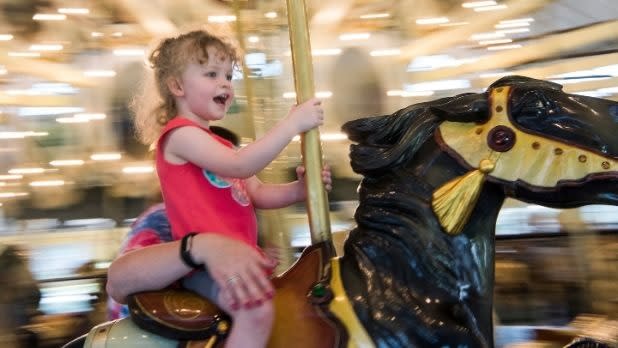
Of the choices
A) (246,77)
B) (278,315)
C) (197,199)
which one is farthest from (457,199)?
(246,77)

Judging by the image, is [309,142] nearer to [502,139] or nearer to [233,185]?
[233,185]

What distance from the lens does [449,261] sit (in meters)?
1.19

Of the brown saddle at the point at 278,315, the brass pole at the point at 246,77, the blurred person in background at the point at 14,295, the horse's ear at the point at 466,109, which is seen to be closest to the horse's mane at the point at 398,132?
the horse's ear at the point at 466,109

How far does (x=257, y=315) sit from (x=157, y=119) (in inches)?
21.0

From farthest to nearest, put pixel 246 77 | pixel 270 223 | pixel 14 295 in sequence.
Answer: pixel 14 295, pixel 270 223, pixel 246 77

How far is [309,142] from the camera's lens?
1.36 metres

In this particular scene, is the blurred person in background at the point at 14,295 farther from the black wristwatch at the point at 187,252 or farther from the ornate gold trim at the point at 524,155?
the ornate gold trim at the point at 524,155

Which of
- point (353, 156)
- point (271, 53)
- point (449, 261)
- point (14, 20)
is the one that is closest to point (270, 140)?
point (353, 156)

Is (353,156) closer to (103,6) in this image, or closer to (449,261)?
(449,261)

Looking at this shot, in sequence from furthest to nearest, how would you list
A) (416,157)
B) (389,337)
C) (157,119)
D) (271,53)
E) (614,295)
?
(614,295), (271,53), (157,119), (416,157), (389,337)

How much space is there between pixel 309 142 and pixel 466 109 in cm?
35

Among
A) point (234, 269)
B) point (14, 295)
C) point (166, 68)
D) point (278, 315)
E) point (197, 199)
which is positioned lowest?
point (14, 295)

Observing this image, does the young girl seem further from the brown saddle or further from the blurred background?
the blurred background

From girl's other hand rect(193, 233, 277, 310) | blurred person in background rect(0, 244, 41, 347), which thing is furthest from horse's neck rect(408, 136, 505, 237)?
blurred person in background rect(0, 244, 41, 347)
